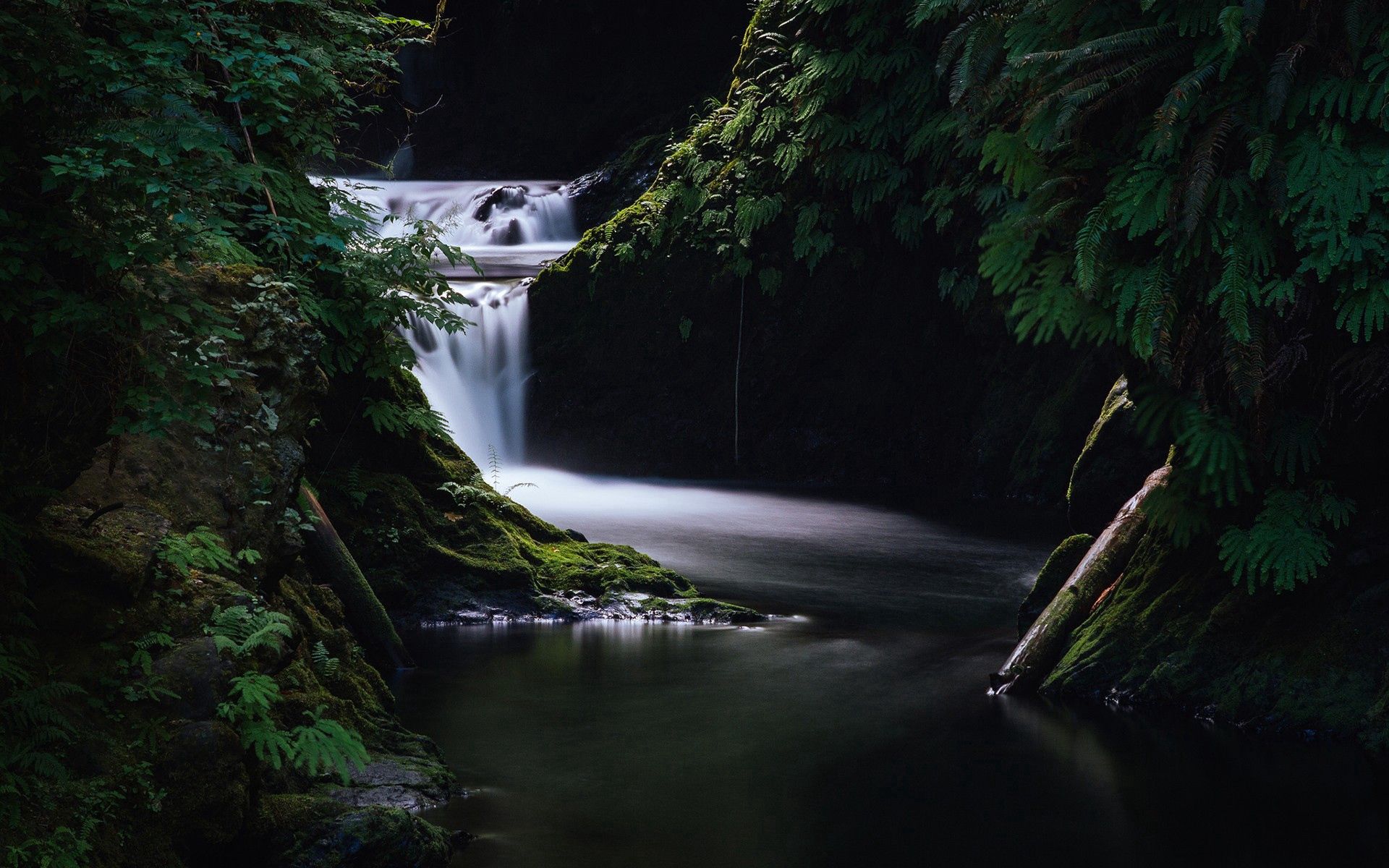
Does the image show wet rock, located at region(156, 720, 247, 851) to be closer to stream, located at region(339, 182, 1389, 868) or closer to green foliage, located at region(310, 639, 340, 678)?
stream, located at region(339, 182, 1389, 868)

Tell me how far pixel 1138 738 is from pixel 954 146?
29.9 feet

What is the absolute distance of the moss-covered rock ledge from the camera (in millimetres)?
8609

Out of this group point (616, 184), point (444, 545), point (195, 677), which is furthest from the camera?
point (616, 184)

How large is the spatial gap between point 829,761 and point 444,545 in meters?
4.28

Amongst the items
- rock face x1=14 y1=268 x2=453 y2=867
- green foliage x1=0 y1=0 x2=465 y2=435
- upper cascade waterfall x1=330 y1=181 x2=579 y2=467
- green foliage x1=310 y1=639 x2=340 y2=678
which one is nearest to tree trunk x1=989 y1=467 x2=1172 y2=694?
rock face x1=14 y1=268 x2=453 y2=867

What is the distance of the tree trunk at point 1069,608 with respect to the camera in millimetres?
7312

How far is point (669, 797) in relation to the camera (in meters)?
5.46

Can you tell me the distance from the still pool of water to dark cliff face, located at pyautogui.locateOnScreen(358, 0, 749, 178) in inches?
768

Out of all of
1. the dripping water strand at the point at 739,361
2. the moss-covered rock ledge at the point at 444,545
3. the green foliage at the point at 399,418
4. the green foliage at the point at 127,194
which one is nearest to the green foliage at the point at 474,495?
the moss-covered rock ledge at the point at 444,545

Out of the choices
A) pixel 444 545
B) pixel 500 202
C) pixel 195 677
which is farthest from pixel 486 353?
pixel 195 677

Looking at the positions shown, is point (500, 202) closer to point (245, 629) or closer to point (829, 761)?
point (829, 761)

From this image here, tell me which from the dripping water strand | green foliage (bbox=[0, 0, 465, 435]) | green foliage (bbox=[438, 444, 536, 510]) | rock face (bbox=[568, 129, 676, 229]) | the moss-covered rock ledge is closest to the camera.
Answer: green foliage (bbox=[0, 0, 465, 435])

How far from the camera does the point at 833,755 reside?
20.2 ft

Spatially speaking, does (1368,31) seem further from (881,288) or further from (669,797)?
(881,288)
